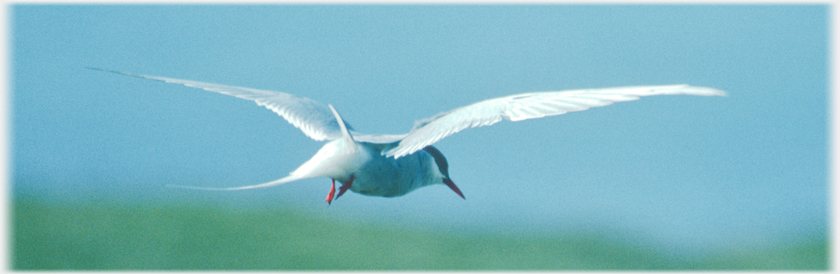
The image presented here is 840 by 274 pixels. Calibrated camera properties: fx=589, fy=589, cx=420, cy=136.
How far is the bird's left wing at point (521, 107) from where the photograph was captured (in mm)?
646

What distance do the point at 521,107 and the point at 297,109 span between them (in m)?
0.40

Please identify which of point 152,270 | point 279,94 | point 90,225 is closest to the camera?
point 279,94

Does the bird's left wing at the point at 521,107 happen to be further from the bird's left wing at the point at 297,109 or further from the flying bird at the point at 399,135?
the bird's left wing at the point at 297,109

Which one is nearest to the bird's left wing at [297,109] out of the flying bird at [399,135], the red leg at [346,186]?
the flying bird at [399,135]

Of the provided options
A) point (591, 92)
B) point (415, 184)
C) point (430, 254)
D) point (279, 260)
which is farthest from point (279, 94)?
point (430, 254)

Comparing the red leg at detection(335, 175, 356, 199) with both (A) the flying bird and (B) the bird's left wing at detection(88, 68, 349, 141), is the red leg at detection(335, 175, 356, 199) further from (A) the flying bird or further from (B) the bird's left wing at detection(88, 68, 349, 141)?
(B) the bird's left wing at detection(88, 68, 349, 141)

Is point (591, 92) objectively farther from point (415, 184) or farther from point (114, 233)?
point (114, 233)

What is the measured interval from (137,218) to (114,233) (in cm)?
15

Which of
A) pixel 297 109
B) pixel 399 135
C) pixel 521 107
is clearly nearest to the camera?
pixel 521 107

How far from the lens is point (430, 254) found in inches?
68.5

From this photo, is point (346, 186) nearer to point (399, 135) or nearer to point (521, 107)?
point (399, 135)

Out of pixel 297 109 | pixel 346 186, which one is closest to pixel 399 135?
pixel 346 186

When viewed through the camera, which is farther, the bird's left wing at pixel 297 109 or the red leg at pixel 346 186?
the bird's left wing at pixel 297 109

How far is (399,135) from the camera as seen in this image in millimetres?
824
